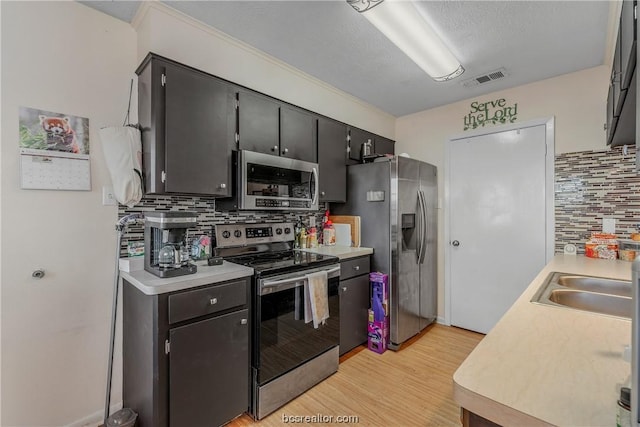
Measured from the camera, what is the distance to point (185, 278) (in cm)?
159

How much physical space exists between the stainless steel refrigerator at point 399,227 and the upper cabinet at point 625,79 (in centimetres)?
145

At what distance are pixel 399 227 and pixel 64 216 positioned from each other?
2464 mm

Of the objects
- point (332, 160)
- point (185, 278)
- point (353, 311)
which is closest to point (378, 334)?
point (353, 311)

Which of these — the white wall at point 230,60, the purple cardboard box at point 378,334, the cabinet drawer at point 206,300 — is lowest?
the purple cardboard box at point 378,334

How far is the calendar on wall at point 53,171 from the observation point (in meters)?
1.60

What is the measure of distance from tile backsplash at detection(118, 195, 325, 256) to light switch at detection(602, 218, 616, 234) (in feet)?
9.07

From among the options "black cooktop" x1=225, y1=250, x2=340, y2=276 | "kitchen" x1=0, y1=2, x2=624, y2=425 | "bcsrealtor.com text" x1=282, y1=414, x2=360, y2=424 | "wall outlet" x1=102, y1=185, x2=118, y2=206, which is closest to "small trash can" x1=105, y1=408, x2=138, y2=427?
"kitchen" x1=0, y1=2, x2=624, y2=425

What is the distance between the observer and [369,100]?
334 centimetres

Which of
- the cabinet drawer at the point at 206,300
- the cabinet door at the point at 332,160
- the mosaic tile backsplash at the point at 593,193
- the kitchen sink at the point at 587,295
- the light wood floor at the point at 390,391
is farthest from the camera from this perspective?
the cabinet door at the point at 332,160

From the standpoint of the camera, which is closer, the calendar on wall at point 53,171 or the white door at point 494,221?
the calendar on wall at point 53,171

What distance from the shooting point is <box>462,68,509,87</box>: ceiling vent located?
2.65 m

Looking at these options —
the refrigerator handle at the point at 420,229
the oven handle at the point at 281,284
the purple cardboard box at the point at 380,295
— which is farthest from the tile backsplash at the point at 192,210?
the refrigerator handle at the point at 420,229

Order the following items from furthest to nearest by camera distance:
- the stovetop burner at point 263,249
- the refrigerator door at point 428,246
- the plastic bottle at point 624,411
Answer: the refrigerator door at point 428,246
the stovetop burner at point 263,249
the plastic bottle at point 624,411

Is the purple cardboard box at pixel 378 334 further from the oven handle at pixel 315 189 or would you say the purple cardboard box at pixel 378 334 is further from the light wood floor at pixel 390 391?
the oven handle at pixel 315 189
